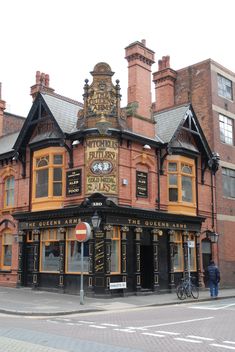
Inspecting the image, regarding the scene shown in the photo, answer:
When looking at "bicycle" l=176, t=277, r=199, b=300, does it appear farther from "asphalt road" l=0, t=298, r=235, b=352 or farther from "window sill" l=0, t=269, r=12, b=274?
"window sill" l=0, t=269, r=12, b=274

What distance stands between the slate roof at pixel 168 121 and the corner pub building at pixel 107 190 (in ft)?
0.26

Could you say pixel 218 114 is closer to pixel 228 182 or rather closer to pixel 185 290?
pixel 228 182

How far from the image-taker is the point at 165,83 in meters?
32.5

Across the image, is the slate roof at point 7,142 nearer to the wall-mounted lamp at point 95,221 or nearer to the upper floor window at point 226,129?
the wall-mounted lamp at point 95,221

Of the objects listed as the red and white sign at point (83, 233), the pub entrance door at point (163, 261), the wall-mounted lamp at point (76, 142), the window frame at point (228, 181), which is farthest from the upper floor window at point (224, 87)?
the red and white sign at point (83, 233)

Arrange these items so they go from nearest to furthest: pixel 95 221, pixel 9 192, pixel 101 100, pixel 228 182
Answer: pixel 95 221 < pixel 101 100 < pixel 9 192 < pixel 228 182

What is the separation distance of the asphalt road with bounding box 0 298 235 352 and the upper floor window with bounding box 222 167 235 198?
14541 mm

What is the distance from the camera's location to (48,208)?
76.6ft

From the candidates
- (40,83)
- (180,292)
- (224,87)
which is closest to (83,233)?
(180,292)

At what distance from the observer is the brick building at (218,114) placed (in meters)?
29.1

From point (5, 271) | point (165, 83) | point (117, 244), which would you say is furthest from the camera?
point (165, 83)

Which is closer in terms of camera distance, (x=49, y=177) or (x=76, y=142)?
(x=76, y=142)

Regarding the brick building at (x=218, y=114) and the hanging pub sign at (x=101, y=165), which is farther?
the brick building at (x=218, y=114)

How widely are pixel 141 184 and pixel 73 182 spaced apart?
11.6 ft
